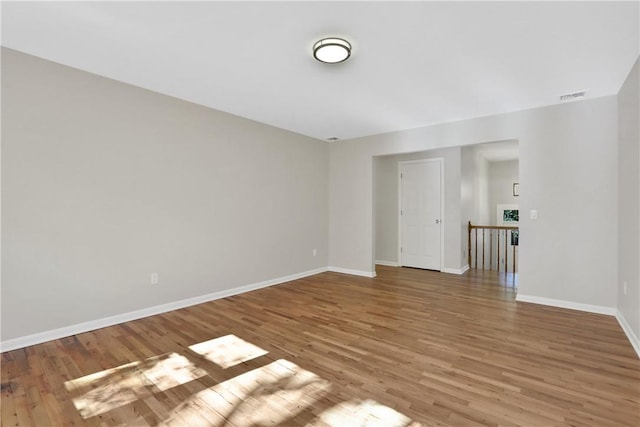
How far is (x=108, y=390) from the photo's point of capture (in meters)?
1.98

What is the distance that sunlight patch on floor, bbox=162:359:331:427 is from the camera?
1720 millimetres

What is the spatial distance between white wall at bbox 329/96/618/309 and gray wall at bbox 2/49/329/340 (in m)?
3.33

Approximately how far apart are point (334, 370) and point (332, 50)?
2.48m

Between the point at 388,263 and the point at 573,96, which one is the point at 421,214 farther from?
the point at 573,96

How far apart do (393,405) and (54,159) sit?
11.4 feet

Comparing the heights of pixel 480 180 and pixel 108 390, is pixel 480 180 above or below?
above

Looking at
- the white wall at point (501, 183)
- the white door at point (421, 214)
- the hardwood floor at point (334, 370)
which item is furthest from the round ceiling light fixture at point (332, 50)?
the white wall at point (501, 183)

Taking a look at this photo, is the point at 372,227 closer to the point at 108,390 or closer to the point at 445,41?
the point at 445,41

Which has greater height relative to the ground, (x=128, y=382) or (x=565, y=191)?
(x=565, y=191)

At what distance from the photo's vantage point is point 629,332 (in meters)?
2.78

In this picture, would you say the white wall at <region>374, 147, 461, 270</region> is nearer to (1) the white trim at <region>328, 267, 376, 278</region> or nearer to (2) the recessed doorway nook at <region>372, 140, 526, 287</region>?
(2) the recessed doorway nook at <region>372, 140, 526, 287</region>

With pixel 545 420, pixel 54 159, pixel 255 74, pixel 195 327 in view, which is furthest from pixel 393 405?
pixel 54 159

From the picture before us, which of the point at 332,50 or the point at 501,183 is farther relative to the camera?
the point at 501,183

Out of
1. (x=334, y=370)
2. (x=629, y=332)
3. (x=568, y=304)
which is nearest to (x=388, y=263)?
(x=568, y=304)
